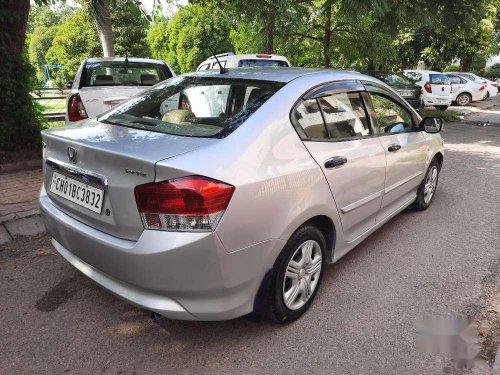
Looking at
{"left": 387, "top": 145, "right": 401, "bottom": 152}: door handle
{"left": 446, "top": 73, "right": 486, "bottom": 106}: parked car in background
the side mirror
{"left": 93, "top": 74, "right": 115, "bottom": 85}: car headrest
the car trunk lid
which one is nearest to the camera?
the car trunk lid

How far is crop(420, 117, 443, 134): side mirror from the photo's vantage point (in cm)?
408

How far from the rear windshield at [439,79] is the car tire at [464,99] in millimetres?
1907

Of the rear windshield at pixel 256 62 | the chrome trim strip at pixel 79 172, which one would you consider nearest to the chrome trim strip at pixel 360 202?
the chrome trim strip at pixel 79 172

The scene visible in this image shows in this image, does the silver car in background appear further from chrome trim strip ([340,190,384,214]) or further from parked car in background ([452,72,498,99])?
parked car in background ([452,72,498,99])

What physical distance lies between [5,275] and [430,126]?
4.10 metres

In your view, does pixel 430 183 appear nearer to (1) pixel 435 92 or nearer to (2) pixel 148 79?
(2) pixel 148 79

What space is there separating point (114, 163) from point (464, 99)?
64.7ft

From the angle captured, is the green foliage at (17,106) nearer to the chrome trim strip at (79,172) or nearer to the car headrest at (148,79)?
the car headrest at (148,79)

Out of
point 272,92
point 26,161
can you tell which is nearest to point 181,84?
point 272,92

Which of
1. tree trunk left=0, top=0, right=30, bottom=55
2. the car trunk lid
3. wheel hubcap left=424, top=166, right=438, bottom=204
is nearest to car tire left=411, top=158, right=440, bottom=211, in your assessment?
wheel hubcap left=424, top=166, right=438, bottom=204

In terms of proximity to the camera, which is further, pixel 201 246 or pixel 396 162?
pixel 396 162

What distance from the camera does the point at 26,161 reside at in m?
5.97

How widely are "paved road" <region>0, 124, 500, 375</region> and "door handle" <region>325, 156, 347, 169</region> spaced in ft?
3.20

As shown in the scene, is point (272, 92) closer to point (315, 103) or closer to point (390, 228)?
point (315, 103)
